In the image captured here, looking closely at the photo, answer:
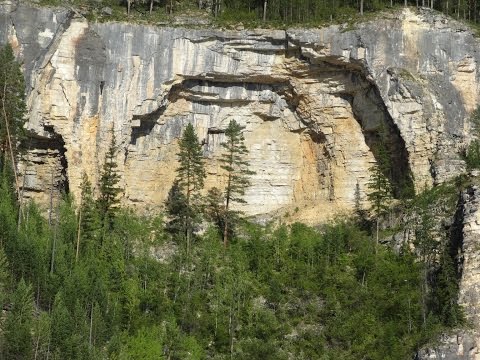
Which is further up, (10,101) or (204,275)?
(10,101)

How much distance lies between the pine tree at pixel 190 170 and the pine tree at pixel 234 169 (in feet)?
5.63

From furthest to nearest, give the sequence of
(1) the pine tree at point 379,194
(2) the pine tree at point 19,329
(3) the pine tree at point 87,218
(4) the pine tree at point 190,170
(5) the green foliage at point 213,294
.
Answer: (4) the pine tree at point 190,170 → (1) the pine tree at point 379,194 → (3) the pine tree at point 87,218 → (5) the green foliage at point 213,294 → (2) the pine tree at point 19,329

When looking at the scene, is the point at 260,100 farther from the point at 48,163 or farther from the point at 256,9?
the point at 48,163

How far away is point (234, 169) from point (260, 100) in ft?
16.1

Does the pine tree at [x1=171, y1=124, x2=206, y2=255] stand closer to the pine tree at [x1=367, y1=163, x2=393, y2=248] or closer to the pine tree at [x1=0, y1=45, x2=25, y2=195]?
the pine tree at [x1=0, y1=45, x2=25, y2=195]

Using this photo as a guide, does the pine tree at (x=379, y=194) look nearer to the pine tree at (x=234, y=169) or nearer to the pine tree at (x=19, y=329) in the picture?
the pine tree at (x=234, y=169)

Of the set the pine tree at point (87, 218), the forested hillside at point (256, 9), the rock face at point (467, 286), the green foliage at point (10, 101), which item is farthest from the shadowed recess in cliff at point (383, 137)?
the green foliage at point (10, 101)

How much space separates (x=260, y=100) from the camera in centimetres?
6562

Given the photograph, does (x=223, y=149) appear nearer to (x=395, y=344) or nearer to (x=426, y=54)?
(x=426, y=54)

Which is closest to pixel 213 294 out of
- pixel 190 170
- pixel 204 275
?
pixel 204 275

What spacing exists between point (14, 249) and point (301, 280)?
50.1ft

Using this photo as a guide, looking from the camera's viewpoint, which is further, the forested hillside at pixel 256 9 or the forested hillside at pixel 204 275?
the forested hillside at pixel 256 9

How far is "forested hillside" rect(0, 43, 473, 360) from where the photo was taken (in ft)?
163

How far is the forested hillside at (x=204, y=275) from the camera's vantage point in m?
49.7
